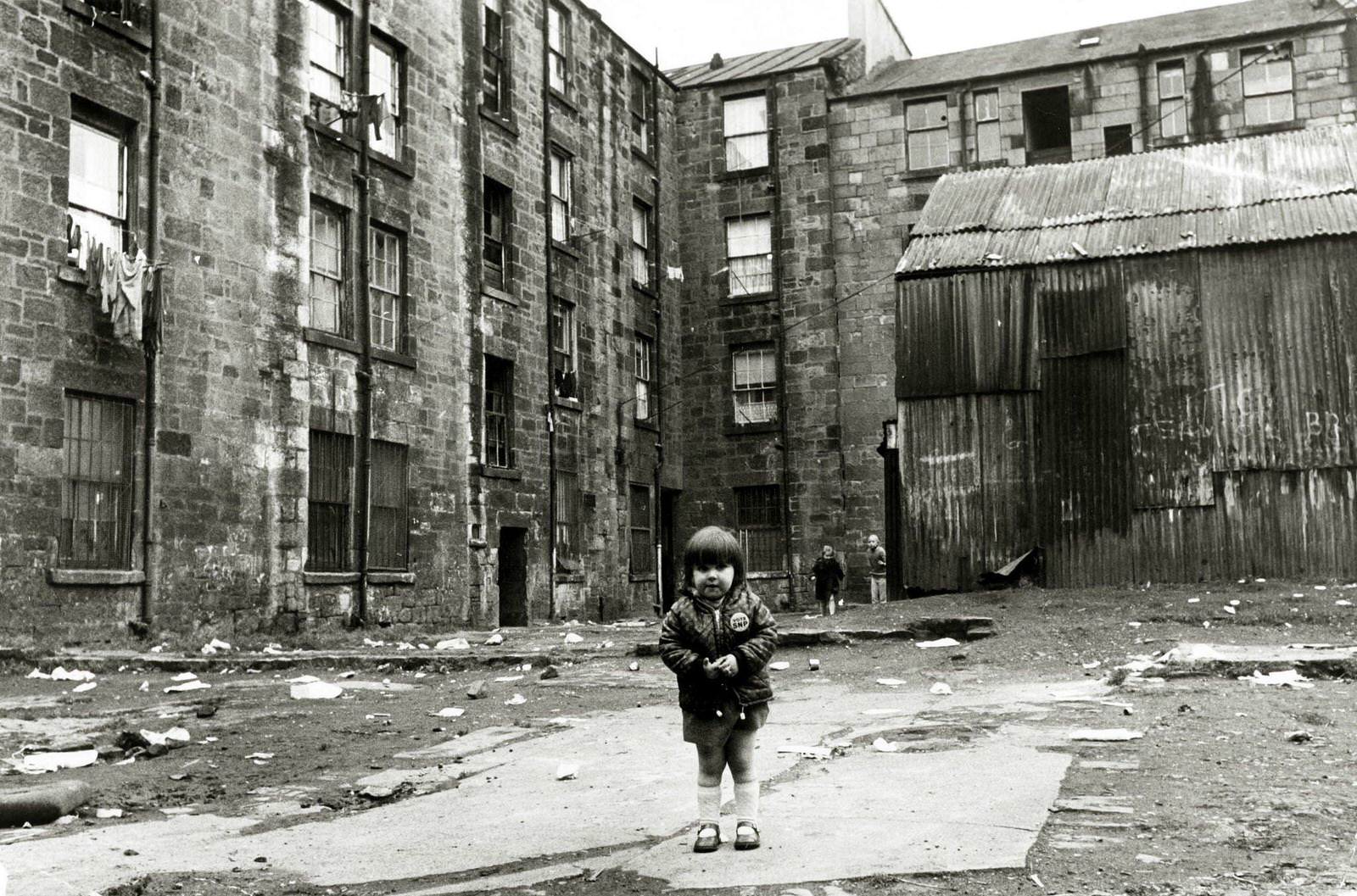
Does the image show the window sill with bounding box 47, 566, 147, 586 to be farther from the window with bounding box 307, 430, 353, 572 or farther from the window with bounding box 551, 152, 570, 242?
the window with bounding box 551, 152, 570, 242

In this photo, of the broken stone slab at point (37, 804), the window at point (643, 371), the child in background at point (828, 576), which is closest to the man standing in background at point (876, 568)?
the child in background at point (828, 576)

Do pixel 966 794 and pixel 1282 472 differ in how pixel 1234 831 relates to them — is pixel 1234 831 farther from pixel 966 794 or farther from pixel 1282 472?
pixel 1282 472

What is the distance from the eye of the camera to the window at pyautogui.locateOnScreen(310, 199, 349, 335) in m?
19.1

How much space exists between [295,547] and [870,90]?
770 inches

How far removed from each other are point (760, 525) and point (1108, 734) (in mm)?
23522

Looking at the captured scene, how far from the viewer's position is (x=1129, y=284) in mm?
18609

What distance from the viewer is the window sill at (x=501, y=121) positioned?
23.3 meters

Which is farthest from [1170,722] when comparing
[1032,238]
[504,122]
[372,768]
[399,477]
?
[504,122]

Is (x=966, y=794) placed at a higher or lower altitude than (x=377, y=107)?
lower

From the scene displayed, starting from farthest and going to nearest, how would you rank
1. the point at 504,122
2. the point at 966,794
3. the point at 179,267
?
the point at 504,122, the point at 179,267, the point at 966,794

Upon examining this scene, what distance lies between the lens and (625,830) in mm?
5480

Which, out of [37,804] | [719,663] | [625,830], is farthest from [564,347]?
[719,663]

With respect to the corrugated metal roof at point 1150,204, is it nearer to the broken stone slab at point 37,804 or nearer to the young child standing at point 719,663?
the young child standing at point 719,663

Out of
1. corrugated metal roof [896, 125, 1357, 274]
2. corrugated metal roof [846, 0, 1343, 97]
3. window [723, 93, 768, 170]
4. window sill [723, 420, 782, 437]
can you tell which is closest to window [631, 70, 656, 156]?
window [723, 93, 768, 170]
